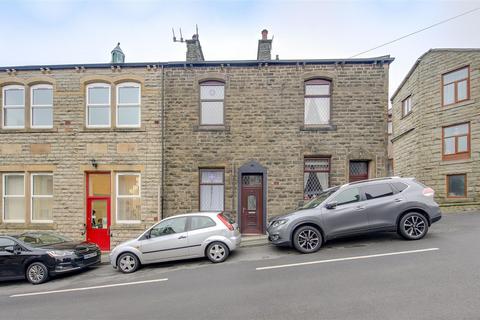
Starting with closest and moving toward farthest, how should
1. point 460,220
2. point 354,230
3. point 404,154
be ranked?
point 354,230
point 460,220
point 404,154

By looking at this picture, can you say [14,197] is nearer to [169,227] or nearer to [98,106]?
[98,106]

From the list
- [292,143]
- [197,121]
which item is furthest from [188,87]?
[292,143]

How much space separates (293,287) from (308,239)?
7.47 ft

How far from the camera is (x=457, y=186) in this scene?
16.1m

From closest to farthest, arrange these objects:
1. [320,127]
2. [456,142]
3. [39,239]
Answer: [39,239] < [320,127] < [456,142]

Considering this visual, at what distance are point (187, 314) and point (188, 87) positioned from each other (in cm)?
864

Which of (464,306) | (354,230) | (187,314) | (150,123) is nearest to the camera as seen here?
(464,306)

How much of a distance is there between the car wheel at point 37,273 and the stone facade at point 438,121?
57.3 feet

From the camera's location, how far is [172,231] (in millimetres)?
7777

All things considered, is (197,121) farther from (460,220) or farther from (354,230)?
(460,220)

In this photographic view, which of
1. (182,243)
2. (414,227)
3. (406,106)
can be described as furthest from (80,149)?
(406,106)

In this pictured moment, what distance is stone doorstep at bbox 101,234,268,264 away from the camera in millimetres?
9143

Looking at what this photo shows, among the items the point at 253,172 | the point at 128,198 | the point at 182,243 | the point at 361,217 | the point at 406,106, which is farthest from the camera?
the point at 406,106

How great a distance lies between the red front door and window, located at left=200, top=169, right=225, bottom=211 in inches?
154
